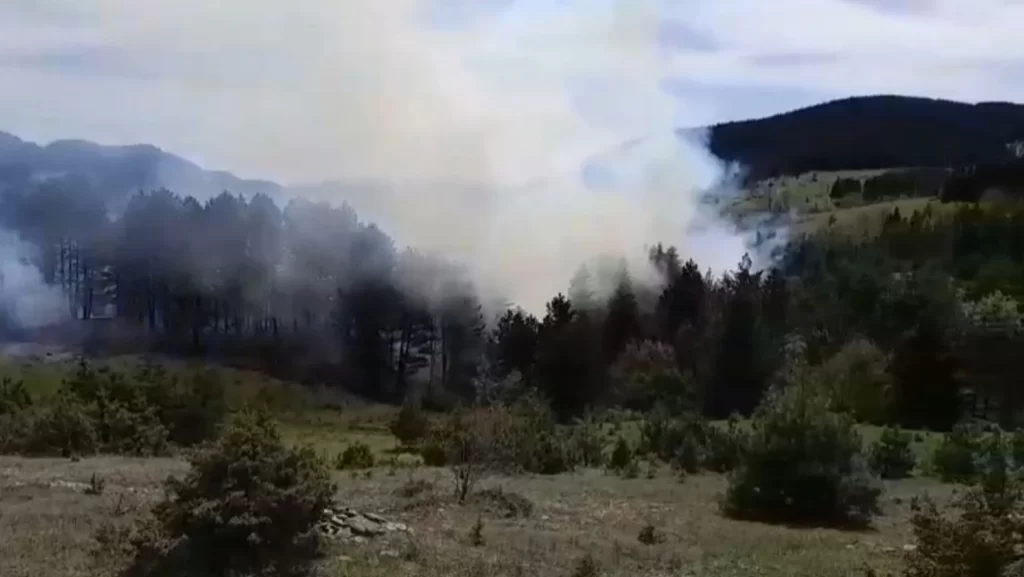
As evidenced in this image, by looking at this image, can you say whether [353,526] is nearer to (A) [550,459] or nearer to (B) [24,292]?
(A) [550,459]

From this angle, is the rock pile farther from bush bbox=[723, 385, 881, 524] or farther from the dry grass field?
bush bbox=[723, 385, 881, 524]

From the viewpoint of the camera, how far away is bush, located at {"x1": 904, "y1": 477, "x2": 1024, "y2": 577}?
1325cm

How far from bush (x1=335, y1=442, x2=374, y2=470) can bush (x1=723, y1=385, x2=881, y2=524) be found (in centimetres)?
914

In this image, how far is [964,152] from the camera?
128000mm

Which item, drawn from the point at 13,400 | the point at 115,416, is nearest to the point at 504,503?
the point at 115,416

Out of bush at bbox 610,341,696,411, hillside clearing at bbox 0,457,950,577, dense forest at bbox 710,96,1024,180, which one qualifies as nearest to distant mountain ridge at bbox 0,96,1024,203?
dense forest at bbox 710,96,1024,180

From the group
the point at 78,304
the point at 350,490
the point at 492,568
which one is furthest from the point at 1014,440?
the point at 78,304

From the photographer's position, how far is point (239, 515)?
14.8 m

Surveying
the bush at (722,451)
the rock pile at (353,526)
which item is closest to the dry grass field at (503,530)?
the rock pile at (353,526)

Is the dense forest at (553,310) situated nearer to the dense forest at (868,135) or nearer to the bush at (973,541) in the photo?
the bush at (973,541)

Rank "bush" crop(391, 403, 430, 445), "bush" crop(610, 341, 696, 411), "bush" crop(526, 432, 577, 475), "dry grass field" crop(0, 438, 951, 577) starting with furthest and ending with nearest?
1. "bush" crop(610, 341, 696, 411)
2. "bush" crop(391, 403, 430, 445)
3. "bush" crop(526, 432, 577, 475)
4. "dry grass field" crop(0, 438, 951, 577)

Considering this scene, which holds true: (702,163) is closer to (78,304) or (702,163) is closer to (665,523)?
(78,304)

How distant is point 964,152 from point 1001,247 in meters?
53.7

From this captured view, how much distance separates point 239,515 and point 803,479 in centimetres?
1191
